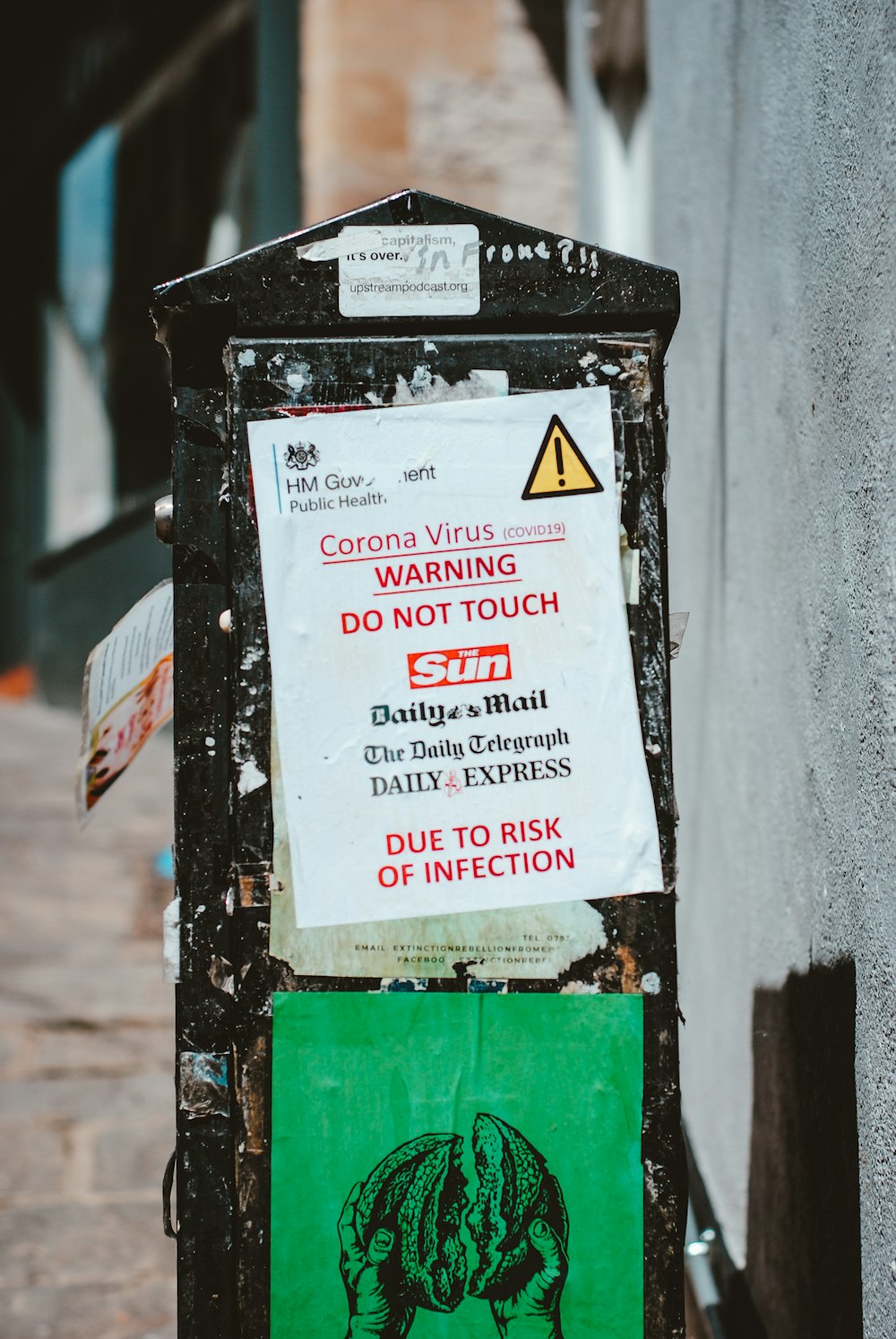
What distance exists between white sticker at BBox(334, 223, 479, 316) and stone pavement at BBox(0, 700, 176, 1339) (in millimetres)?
2142

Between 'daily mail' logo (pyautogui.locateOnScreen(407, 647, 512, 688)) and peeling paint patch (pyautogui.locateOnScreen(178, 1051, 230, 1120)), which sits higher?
'daily mail' logo (pyautogui.locateOnScreen(407, 647, 512, 688))

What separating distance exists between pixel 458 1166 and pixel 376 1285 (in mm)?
156

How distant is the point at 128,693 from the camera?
166cm

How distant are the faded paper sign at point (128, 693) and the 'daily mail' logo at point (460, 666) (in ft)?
1.38

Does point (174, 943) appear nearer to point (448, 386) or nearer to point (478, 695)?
point (478, 695)

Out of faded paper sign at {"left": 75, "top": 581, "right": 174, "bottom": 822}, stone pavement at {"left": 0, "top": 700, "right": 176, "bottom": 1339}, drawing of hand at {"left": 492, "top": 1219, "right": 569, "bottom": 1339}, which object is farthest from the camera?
stone pavement at {"left": 0, "top": 700, "right": 176, "bottom": 1339}

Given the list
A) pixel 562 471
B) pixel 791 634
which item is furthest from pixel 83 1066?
pixel 562 471

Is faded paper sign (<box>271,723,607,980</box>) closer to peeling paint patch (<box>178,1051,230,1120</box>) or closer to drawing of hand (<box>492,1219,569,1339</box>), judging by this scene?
peeling paint patch (<box>178,1051,230,1120</box>)

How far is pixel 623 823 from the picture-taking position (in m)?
1.37

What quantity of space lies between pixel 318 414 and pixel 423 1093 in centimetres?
76

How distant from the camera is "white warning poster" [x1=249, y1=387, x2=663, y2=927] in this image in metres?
1.37

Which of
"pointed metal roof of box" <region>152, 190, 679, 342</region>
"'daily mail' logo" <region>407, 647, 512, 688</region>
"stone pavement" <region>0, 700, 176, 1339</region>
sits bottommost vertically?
"stone pavement" <region>0, 700, 176, 1339</region>

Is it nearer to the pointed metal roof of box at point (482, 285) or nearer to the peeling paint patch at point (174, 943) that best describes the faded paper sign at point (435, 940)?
the peeling paint patch at point (174, 943)

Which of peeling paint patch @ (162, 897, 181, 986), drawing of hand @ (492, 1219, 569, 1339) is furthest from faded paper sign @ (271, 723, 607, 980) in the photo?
drawing of hand @ (492, 1219, 569, 1339)
